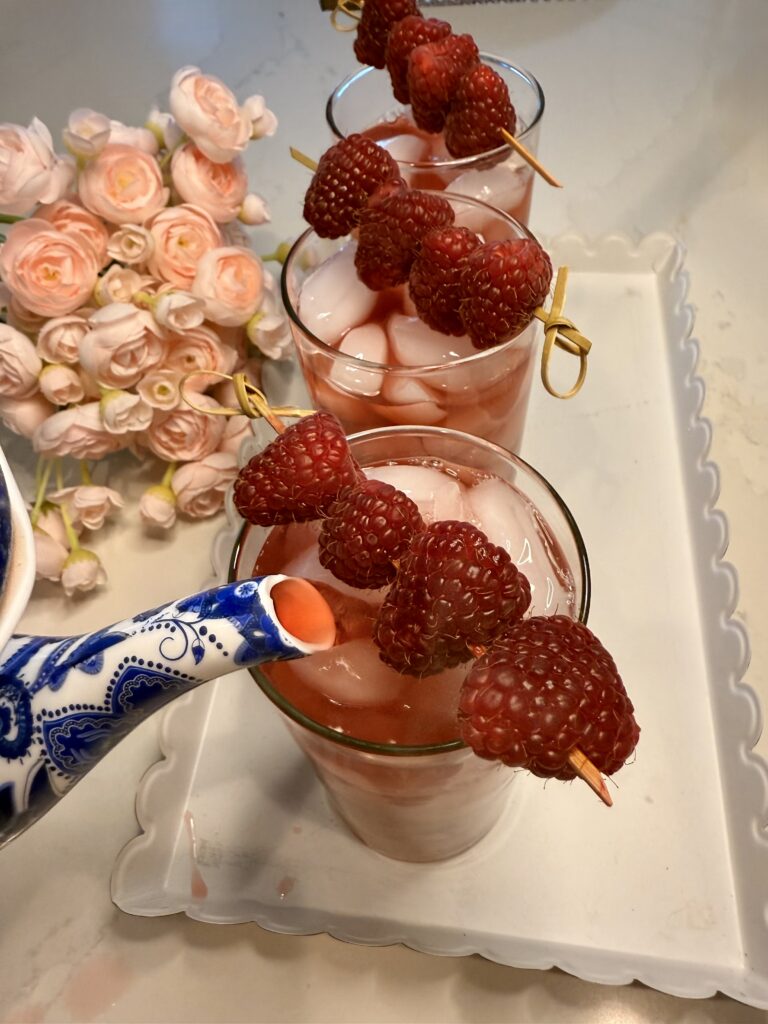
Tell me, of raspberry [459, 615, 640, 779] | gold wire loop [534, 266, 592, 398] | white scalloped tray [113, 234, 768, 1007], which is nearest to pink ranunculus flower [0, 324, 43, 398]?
white scalloped tray [113, 234, 768, 1007]

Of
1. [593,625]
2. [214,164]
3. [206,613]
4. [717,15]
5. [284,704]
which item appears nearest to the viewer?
[206,613]

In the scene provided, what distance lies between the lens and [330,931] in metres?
0.82

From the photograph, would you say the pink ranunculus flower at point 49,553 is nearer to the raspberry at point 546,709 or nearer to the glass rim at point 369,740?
the glass rim at point 369,740

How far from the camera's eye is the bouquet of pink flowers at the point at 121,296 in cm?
104

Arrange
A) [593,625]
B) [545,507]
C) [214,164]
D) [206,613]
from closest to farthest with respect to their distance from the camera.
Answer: [206,613] < [545,507] < [593,625] < [214,164]

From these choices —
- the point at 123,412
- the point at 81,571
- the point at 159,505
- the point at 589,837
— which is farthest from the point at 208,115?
the point at 589,837

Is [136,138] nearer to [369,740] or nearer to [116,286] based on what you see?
[116,286]

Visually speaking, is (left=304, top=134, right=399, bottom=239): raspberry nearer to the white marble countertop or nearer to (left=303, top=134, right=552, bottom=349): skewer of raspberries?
(left=303, top=134, right=552, bottom=349): skewer of raspberries

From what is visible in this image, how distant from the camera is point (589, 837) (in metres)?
0.87

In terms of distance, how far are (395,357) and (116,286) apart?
1.35 ft

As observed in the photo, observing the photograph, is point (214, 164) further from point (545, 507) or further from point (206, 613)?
point (206, 613)

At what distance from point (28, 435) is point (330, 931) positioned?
30.5 inches

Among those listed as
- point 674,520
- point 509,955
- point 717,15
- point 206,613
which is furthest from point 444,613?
point 717,15

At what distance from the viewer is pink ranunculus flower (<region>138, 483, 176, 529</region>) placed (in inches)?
45.1
